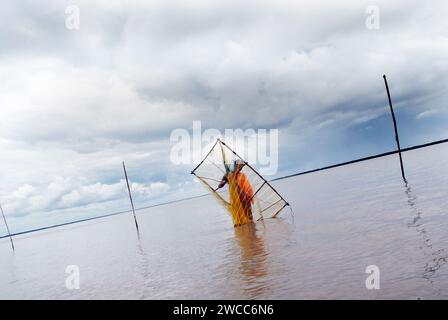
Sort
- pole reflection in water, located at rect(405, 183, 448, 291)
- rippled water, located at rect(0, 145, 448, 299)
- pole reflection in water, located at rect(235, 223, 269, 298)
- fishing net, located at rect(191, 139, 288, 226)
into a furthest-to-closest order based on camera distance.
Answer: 1. fishing net, located at rect(191, 139, 288, 226)
2. pole reflection in water, located at rect(235, 223, 269, 298)
3. rippled water, located at rect(0, 145, 448, 299)
4. pole reflection in water, located at rect(405, 183, 448, 291)

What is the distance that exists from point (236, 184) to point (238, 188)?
10.4 inches

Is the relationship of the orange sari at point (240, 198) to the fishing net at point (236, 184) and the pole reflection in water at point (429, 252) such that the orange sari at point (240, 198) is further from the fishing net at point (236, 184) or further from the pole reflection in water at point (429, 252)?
the pole reflection in water at point (429, 252)

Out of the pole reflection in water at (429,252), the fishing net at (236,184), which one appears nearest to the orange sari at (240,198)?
the fishing net at (236,184)

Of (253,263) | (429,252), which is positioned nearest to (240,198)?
(253,263)

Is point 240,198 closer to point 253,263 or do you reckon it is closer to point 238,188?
point 238,188

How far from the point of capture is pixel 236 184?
69.4 feet

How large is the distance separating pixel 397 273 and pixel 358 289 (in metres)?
1.28

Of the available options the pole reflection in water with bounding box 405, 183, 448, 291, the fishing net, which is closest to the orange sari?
the fishing net

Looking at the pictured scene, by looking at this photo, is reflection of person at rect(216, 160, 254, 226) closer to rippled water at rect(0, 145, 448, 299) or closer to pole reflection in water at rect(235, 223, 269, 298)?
rippled water at rect(0, 145, 448, 299)

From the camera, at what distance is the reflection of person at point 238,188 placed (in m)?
21.1

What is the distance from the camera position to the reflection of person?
21.1m

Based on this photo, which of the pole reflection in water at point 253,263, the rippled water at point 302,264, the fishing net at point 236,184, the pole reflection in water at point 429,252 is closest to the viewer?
the pole reflection in water at point 429,252
